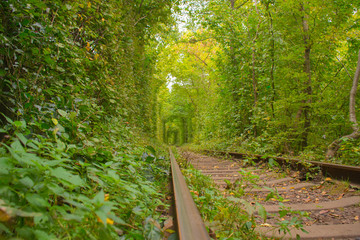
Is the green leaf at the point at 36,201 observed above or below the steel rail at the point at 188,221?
above

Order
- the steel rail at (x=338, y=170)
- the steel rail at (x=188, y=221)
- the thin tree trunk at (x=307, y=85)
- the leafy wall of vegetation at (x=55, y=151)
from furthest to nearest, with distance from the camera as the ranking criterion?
1. the thin tree trunk at (x=307, y=85)
2. the steel rail at (x=338, y=170)
3. the steel rail at (x=188, y=221)
4. the leafy wall of vegetation at (x=55, y=151)

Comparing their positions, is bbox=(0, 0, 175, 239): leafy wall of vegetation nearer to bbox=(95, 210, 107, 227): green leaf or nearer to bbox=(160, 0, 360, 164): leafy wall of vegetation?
bbox=(95, 210, 107, 227): green leaf

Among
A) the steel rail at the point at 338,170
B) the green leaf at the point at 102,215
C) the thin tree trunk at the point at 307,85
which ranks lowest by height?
the steel rail at the point at 338,170

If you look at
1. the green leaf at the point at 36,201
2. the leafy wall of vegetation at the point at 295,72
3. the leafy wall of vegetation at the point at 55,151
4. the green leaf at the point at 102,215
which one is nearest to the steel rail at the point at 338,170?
the leafy wall of vegetation at the point at 295,72

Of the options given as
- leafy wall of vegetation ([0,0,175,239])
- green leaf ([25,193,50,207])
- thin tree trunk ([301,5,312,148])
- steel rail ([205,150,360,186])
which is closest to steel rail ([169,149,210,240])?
leafy wall of vegetation ([0,0,175,239])

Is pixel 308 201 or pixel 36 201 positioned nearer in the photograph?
pixel 36 201

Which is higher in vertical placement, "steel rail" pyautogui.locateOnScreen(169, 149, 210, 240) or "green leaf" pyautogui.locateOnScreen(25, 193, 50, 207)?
"green leaf" pyautogui.locateOnScreen(25, 193, 50, 207)

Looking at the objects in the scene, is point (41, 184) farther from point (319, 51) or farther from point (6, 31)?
point (319, 51)

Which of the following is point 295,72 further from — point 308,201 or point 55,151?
point 55,151

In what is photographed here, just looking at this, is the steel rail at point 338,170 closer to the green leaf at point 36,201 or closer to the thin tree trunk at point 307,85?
the thin tree trunk at point 307,85

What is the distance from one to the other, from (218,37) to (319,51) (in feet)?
15.6

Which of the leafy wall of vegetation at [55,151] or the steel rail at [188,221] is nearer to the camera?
the leafy wall of vegetation at [55,151]

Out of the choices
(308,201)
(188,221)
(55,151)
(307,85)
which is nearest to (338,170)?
(308,201)

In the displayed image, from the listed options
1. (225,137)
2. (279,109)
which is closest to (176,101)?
(225,137)
